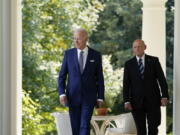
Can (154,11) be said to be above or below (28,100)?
above

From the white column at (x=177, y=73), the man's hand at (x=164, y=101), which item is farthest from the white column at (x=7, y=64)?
the white column at (x=177, y=73)

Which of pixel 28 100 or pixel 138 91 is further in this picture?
pixel 28 100

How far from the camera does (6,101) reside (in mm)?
10391

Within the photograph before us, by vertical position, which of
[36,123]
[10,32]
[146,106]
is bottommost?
[36,123]

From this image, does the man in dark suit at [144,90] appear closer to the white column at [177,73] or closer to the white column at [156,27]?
A: the white column at [177,73]

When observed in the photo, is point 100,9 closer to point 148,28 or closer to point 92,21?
point 92,21

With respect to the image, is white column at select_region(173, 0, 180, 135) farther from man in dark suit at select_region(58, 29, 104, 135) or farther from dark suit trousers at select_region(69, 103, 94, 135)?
dark suit trousers at select_region(69, 103, 94, 135)

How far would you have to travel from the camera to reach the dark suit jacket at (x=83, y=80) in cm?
1074

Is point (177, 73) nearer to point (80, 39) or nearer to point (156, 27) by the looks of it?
point (80, 39)

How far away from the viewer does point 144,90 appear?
1105 centimetres

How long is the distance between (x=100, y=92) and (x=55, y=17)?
1372cm

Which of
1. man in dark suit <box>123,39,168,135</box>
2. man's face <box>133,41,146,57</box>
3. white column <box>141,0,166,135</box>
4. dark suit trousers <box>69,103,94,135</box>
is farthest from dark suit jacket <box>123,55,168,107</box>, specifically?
white column <box>141,0,166,135</box>

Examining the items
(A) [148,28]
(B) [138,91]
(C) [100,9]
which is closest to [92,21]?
(C) [100,9]

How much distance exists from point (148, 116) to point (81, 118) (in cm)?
123
